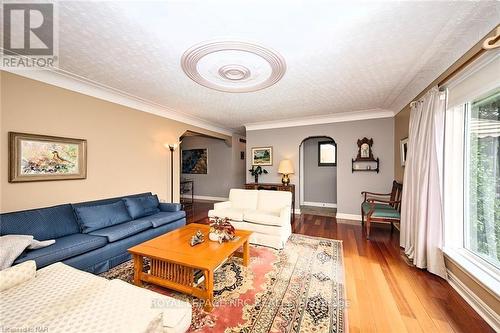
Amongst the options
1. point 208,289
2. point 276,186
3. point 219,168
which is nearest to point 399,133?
point 276,186

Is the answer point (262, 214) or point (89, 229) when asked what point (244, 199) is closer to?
point (262, 214)

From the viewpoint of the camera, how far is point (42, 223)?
2254 mm

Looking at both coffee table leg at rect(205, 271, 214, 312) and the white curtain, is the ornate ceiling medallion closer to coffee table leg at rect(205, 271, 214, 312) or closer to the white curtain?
the white curtain

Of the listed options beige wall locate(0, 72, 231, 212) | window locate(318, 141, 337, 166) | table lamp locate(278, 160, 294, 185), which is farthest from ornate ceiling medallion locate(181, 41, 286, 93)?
window locate(318, 141, 337, 166)

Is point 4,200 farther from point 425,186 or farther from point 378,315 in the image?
point 425,186

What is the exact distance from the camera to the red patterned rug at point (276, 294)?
1588 millimetres

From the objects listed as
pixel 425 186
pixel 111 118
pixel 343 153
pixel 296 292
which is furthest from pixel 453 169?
pixel 111 118

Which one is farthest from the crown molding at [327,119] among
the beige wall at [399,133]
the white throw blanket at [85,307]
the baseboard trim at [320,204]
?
the white throw blanket at [85,307]

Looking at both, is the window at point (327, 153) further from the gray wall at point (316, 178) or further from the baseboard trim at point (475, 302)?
the baseboard trim at point (475, 302)

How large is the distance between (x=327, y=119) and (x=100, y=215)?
4883 millimetres

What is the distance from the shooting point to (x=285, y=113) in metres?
4.63

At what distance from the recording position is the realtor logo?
1612 millimetres

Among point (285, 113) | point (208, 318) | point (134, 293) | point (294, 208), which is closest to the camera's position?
point (134, 293)

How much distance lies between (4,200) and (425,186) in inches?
194
